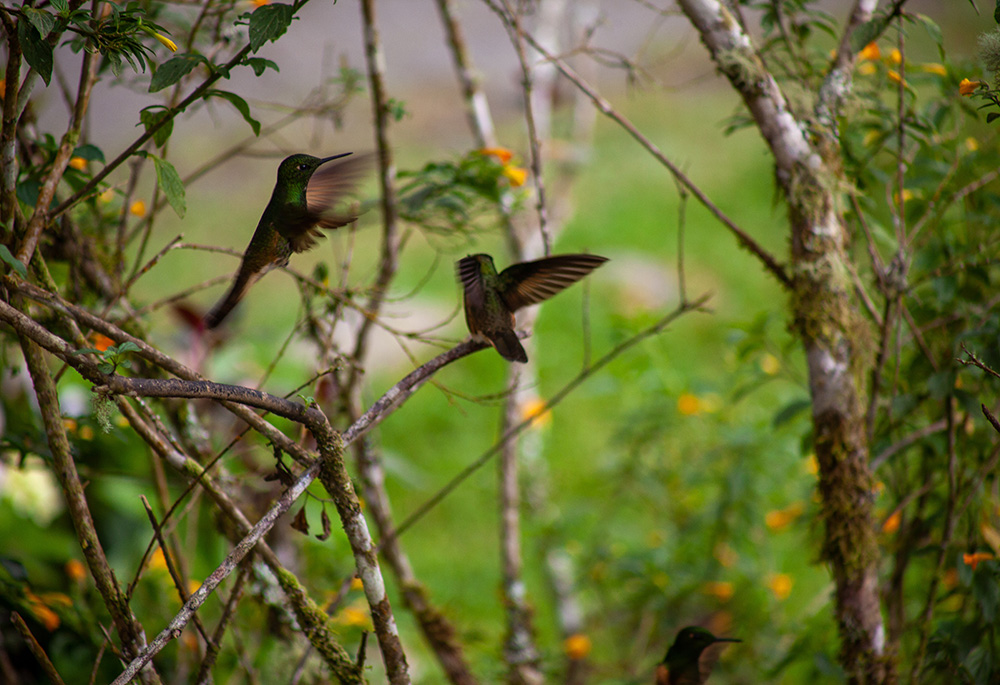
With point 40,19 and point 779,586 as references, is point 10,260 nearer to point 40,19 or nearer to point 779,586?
point 40,19

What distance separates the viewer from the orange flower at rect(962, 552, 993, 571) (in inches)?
49.0

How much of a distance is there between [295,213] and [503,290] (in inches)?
12.5

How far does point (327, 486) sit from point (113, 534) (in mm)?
2013

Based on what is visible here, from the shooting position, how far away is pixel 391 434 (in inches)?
167

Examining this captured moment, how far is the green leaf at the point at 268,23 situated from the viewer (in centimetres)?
88

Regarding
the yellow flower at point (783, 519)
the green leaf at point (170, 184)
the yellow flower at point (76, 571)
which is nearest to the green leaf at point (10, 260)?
the green leaf at point (170, 184)

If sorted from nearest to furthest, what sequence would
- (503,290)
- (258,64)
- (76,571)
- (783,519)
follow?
1. (258,64)
2. (503,290)
3. (76,571)
4. (783,519)

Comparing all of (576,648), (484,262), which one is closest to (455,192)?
(484,262)

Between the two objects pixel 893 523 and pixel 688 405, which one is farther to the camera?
pixel 688 405

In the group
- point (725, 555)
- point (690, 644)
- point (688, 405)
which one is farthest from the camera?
point (725, 555)

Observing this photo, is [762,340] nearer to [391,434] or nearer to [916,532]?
[916,532]

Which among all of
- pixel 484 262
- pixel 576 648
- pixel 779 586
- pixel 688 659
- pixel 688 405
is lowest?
pixel 688 659

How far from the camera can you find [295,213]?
96 cm

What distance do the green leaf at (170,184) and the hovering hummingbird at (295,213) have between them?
12 centimetres
